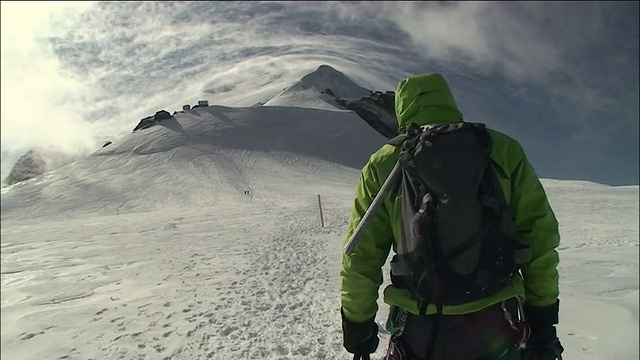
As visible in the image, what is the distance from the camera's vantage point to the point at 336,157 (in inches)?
1681

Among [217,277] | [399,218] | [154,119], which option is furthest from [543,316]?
[154,119]

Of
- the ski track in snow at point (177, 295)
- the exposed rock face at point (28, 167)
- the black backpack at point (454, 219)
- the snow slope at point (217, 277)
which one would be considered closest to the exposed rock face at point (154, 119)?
the exposed rock face at point (28, 167)

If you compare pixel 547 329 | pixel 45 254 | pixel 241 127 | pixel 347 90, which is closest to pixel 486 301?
pixel 547 329

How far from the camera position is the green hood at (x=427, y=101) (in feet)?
7.61

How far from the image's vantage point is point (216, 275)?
8711 mm

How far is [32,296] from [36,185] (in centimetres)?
2697

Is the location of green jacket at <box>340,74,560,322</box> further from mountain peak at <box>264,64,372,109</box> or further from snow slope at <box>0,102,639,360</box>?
mountain peak at <box>264,64,372,109</box>

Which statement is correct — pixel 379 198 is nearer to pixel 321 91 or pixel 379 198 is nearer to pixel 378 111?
pixel 378 111

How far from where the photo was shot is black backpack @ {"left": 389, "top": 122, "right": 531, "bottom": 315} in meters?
2.04

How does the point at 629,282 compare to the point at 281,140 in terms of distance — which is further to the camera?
the point at 281,140

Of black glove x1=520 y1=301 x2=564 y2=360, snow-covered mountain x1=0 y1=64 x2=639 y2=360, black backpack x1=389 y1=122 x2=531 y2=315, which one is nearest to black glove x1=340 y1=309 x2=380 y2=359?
black backpack x1=389 y1=122 x2=531 y2=315

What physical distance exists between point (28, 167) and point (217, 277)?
56.7 m

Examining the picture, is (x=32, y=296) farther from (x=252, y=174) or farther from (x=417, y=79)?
(x=252, y=174)

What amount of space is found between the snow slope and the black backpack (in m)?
3.12
